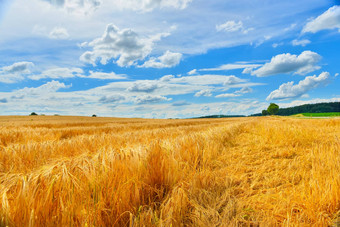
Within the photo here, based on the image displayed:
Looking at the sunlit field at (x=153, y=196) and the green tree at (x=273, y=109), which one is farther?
the green tree at (x=273, y=109)

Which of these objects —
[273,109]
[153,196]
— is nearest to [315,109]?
[273,109]

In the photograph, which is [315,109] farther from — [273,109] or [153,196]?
[153,196]

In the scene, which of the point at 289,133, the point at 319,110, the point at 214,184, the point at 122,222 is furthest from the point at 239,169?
the point at 319,110

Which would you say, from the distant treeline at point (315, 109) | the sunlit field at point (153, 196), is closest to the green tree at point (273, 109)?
the distant treeline at point (315, 109)

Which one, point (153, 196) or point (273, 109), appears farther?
point (273, 109)

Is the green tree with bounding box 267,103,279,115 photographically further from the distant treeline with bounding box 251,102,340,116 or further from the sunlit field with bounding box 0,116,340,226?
the sunlit field with bounding box 0,116,340,226

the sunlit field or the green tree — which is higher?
the green tree

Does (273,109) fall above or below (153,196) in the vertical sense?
above

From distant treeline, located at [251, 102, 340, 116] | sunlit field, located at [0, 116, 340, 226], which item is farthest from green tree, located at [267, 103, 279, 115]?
sunlit field, located at [0, 116, 340, 226]

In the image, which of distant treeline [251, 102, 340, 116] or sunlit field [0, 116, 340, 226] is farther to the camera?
distant treeline [251, 102, 340, 116]

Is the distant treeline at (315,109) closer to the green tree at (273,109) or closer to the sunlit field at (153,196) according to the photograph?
the green tree at (273,109)

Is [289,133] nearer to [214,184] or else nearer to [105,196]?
[214,184]

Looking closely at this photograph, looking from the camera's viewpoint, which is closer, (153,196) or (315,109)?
(153,196)

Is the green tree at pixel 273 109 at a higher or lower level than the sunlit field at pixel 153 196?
higher
